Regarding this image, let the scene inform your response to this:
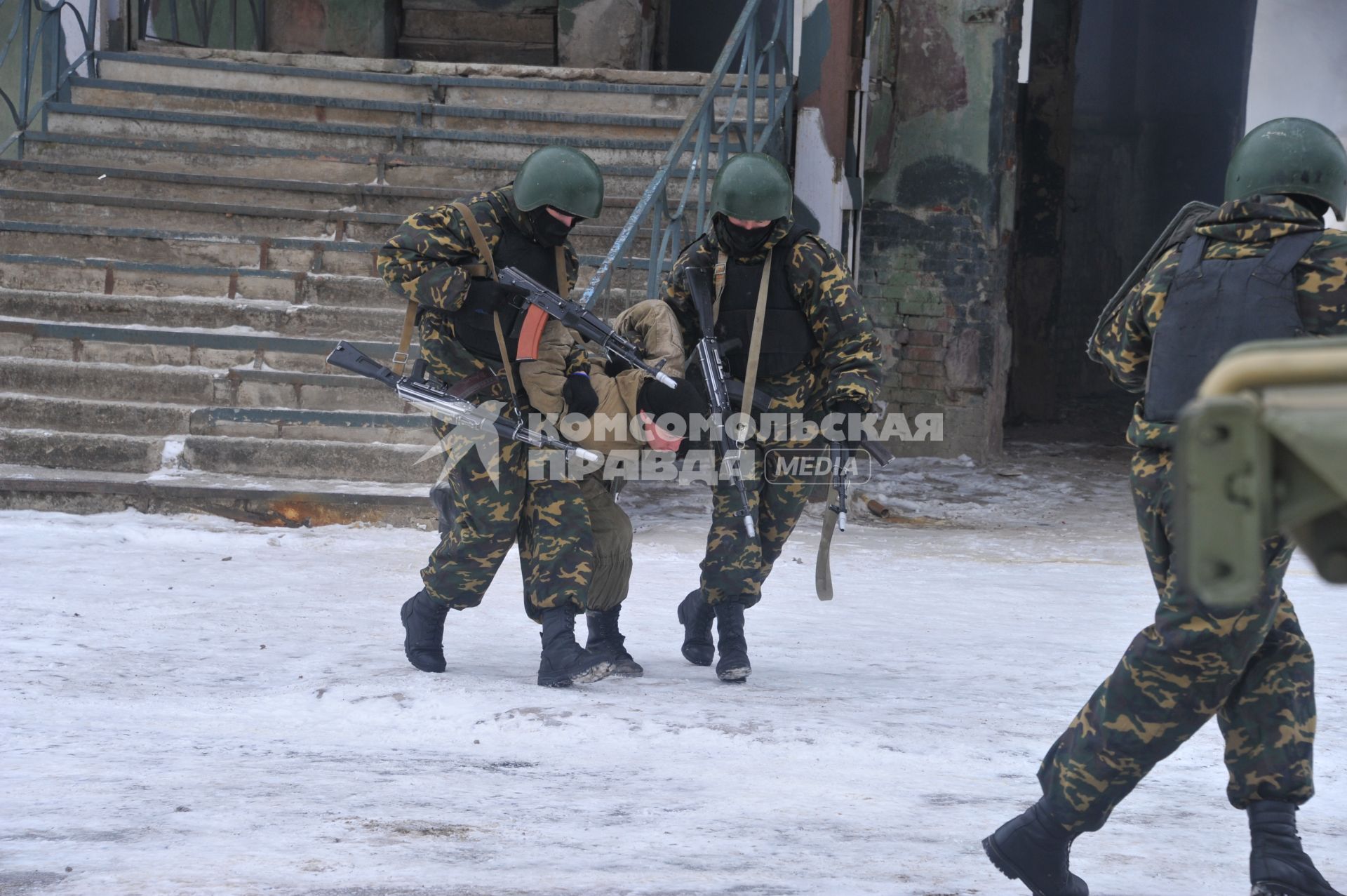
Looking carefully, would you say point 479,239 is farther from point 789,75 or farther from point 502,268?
point 789,75

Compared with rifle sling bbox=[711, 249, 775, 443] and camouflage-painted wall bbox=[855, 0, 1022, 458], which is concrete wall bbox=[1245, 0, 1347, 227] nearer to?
camouflage-painted wall bbox=[855, 0, 1022, 458]

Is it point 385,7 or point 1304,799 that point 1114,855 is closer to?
point 1304,799

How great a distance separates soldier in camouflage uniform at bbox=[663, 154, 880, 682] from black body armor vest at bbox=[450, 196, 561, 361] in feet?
1.43

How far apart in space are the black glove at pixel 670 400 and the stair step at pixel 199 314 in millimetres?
3515

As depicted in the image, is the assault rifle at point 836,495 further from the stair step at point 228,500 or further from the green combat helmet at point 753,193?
the stair step at point 228,500

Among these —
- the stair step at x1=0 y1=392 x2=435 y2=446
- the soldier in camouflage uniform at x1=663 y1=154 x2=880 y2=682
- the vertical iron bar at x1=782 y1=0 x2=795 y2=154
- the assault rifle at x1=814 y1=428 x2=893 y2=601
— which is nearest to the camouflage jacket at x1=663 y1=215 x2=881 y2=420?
the soldier in camouflage uniform at x1=663 y1=154 x2=880 y2=682

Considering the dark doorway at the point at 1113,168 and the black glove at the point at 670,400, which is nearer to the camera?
the black glove at the point at 670,400

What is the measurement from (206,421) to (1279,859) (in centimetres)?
562

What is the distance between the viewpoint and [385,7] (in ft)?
37.2

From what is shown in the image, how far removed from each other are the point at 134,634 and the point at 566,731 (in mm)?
1770

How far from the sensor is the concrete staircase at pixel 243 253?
6738 millimetres

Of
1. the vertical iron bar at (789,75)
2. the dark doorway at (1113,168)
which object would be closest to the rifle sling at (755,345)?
the vertical iron bar at (789,75)

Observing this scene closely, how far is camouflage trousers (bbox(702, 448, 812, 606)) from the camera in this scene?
4312 mm

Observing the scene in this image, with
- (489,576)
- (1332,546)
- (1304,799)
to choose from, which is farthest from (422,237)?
(1332,546)
